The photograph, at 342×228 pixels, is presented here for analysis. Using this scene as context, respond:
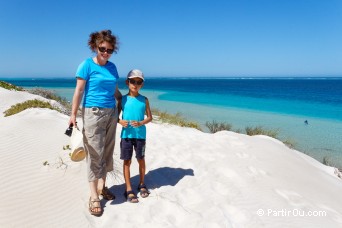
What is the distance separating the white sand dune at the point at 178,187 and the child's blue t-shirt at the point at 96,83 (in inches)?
55.6

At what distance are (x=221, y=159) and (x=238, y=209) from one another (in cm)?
206

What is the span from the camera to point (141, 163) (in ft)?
14.0

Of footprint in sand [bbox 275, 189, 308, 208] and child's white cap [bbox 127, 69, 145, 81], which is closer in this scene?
child's white cap [bbox 127, 69, 145, 81]

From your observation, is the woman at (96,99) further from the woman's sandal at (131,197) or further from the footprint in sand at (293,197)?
the footprint in sand at (293,197)

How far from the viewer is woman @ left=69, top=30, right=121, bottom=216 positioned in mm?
3494

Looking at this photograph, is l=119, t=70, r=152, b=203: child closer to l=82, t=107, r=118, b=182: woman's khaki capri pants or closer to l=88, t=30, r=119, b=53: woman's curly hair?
l=82, t=107, r=118, b=182: woman's khaki capri pants

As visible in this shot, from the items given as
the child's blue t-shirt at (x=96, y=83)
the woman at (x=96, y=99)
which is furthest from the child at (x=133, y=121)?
the child's blue t-shirt at (x=96, y=83)

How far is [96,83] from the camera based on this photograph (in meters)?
3.51

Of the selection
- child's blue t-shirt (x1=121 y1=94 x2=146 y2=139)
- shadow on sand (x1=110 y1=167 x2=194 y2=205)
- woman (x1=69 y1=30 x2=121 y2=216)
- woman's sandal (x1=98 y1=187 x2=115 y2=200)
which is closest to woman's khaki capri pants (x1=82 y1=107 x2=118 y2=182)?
woman (x1=69 y1=30 x2=121 y2=216)

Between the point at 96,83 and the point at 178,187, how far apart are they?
2171 mm

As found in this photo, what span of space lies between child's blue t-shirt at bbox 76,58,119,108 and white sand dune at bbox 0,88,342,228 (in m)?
1.41

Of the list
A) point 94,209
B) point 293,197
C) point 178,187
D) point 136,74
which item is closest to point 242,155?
point 293,197

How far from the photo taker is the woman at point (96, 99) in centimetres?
349

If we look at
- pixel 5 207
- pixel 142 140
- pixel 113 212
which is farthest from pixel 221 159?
pixel 5 207
